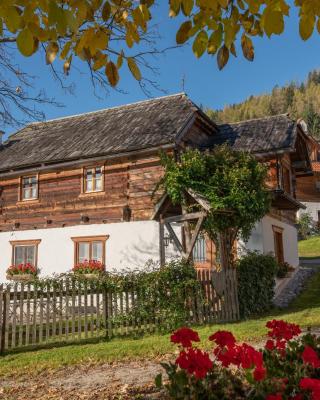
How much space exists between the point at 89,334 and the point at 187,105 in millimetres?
12268

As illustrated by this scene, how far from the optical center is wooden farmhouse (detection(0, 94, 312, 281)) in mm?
16656

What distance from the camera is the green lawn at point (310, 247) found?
30.1 meters

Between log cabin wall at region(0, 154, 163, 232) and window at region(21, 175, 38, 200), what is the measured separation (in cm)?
23

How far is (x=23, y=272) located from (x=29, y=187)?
13.3 feet

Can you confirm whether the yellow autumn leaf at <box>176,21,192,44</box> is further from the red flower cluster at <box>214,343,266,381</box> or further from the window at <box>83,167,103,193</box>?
the window at <box>83,167,103,193</box>

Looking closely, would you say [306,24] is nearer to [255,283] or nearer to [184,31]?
[184,31]

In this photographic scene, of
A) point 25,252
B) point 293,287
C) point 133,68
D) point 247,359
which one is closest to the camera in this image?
point 247,359

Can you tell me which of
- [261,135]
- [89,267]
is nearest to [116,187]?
[89,267]

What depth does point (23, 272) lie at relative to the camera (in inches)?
709

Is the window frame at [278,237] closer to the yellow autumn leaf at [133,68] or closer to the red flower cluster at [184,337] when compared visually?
the red flower cluster at [184,337]

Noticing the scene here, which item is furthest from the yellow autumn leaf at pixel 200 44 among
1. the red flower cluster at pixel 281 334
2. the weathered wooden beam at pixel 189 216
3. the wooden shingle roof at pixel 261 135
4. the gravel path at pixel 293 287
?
the wooden shingle roof at pixel 261 135

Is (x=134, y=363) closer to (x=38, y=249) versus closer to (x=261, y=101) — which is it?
(x=38, y=249)

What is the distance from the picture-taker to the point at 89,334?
422 inches

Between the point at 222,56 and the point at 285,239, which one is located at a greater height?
the point at 285,239
